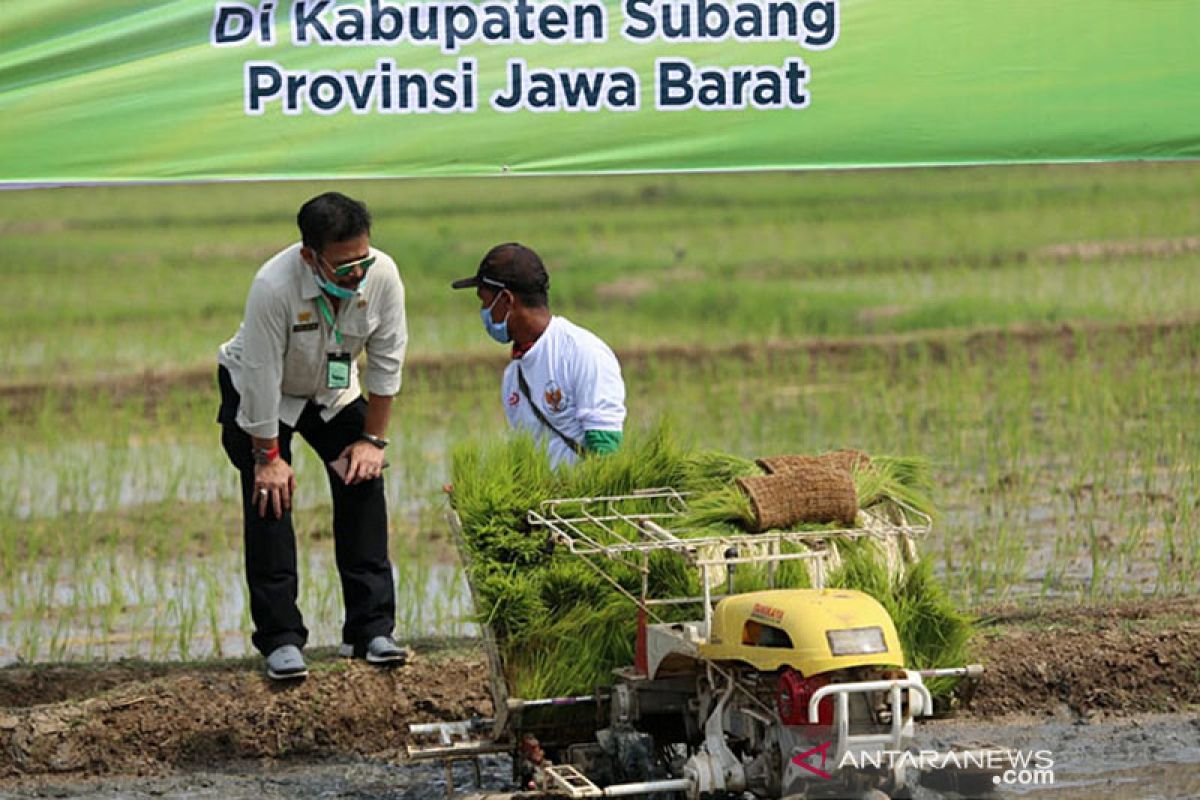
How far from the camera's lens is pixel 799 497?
522 cm

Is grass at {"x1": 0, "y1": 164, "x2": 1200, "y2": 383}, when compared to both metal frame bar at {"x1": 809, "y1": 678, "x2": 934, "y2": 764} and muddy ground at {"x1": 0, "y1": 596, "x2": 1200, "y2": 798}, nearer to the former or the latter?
muddy ground at {"x1": 0, "y1": 596, "x2": 1200, "y2": 798}

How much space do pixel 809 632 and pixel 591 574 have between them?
3.73 feet

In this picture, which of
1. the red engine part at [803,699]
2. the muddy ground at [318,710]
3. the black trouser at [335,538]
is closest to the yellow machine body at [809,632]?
the red engine part at [803,699]

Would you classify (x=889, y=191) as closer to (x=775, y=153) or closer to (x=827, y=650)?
(x=775, y=153)

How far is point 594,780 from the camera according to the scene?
5098mm

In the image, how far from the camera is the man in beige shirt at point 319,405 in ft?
18.9

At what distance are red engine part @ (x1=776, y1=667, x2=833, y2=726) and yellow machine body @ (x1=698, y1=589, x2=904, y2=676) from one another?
27 mm

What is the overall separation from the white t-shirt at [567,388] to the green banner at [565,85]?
2.76 feet

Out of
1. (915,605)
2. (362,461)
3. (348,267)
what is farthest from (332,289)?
(915,605)

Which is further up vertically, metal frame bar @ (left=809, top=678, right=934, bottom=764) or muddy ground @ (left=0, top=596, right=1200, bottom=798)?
metal frame bar @ (left=809, top=678, right=934, bottom=764)

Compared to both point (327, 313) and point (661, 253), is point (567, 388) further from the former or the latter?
point (661, 253)

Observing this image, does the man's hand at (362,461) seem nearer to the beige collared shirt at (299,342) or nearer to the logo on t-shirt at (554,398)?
the beige collared shirt at (299,342)

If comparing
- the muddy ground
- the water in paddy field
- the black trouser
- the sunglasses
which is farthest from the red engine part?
the water in paddy field

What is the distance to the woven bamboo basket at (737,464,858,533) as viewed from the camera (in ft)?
17.1
